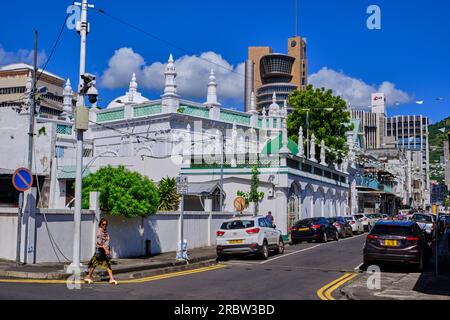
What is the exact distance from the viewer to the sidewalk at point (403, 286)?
12.8 metres

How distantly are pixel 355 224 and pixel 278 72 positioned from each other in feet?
480

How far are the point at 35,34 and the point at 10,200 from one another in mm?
17536

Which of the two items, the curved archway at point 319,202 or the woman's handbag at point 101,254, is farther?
the curved archway at point 319,202

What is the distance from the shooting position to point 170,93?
3950 cm

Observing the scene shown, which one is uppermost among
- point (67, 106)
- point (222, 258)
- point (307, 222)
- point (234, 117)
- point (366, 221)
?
point (67, 106)

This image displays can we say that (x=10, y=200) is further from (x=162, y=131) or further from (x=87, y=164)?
(x=162, y=131)

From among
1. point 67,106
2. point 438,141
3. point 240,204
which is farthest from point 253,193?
point 438,141

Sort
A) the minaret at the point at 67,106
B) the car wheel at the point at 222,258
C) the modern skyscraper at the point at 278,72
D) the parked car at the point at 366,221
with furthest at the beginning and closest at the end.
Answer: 1. the modern skyscraper at the point at 278,72
2. the minaret at the point at 67,106
3. the parked car at the point at 366,221
4. the car wheel at the point at 222,258

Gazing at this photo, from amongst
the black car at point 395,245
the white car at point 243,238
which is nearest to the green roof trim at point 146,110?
the white car at point 243,238

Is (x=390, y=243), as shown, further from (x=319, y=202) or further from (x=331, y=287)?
(x=319, y=202)

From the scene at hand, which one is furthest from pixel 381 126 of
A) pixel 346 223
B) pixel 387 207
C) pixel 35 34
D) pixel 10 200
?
pixel 35 34

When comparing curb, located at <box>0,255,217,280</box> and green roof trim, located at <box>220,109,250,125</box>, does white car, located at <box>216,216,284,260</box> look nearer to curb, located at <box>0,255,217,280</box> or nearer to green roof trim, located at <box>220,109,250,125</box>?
curb, located at <box>0,255,217,280</box>

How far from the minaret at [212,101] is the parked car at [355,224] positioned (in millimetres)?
12825

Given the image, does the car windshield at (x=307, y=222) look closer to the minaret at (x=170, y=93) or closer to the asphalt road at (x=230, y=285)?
the asphalt road at (x=230, y=285)
